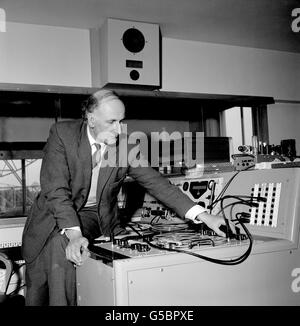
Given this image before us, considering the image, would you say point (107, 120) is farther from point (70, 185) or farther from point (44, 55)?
point (44, 55)

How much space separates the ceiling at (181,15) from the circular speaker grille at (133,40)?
0.12 m

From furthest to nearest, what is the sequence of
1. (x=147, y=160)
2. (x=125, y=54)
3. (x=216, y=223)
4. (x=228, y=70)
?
(x=228, y=70), (x=125, y=54), (x=147, y=160), (x=216, y=223)

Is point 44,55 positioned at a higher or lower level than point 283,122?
higher

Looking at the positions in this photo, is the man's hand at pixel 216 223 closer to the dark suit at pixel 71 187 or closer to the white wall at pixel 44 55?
the dark suit at pixel 71 187

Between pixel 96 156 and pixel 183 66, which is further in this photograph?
pixel 183 66

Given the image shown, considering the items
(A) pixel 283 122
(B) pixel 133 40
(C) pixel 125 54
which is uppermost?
(B) pixel 133 40

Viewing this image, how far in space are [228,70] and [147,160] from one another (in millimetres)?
2141

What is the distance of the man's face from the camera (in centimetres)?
174

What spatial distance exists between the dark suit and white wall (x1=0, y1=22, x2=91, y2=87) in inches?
67.7

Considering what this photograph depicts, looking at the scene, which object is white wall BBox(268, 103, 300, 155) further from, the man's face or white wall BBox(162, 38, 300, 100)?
the man's face

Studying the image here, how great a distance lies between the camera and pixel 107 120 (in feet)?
5.72

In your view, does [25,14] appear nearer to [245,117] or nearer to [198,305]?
[245,117]

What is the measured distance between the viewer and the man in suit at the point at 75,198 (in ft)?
5.12

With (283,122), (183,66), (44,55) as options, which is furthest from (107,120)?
(283,122)
